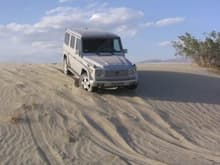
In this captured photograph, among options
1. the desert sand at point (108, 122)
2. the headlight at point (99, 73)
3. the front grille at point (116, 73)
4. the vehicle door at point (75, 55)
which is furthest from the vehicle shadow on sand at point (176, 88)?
the vehicle door at point (75, 55)

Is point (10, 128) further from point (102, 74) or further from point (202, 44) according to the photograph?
point (202, 44)

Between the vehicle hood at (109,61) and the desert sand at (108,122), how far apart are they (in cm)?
104

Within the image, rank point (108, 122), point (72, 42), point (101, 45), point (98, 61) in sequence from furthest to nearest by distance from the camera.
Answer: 1. point (72, 42)
2. point (101, 45)
3. point (98, 61)
4. point (108, 122)

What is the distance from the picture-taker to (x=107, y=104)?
56.4 ft

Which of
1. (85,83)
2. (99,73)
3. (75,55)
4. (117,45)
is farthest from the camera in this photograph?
(75,55)

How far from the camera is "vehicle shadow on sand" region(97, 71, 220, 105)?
1906cm

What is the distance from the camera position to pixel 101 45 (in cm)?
2000

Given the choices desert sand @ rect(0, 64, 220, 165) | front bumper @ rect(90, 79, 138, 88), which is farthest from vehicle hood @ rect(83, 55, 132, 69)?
desert sand @ rect(0, 64, 220, 165)

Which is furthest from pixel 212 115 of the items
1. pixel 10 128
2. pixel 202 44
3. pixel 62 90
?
pixel 202 44

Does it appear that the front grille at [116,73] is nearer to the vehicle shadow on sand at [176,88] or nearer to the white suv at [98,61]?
the white suv at [98,61]

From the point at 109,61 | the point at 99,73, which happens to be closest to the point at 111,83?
the point at 99,73

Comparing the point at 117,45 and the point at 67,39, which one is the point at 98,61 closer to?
the point at 117,45

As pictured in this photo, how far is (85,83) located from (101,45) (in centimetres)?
194

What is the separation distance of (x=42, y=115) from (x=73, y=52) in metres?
5.77
